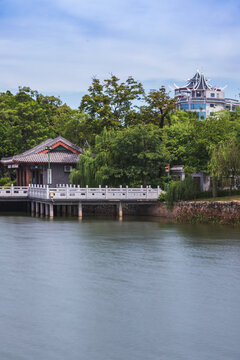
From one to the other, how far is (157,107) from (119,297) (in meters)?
36.9

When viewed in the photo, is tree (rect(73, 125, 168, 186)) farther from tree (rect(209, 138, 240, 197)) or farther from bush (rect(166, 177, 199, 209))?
tree (rect(209, 138, 240, 197))

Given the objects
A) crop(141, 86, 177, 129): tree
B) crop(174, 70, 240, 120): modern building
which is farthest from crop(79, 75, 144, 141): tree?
crop(174, 70, 240, 120): modern building

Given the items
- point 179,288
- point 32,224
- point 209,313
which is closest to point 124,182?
point 32,224

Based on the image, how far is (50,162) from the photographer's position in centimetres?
4869

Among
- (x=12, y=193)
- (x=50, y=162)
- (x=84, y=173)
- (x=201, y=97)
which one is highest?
(x=201, y=97)

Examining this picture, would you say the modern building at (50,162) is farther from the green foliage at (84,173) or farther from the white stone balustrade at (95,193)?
the white stone balustrade at (95,193)

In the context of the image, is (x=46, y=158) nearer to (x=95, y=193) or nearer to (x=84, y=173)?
(x=84, y=173)

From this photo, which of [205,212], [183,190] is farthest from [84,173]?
[205,212]

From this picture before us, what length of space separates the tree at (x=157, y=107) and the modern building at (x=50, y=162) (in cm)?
786

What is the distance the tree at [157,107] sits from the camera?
52812mm

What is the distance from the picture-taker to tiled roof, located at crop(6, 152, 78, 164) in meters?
48.7

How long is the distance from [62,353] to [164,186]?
103 feet

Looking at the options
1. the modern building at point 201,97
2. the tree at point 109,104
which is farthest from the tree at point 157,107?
the modern building at point 201,97

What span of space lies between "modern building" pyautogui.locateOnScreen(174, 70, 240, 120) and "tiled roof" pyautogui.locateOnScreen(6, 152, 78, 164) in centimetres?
10786
